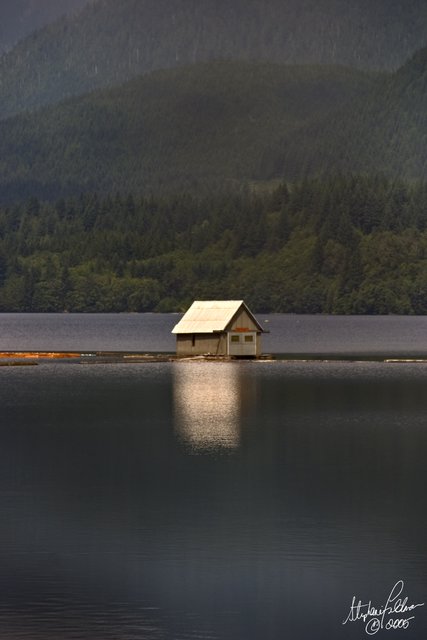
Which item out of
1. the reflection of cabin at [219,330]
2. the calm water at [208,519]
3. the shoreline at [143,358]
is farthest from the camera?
the shoreline at [143,358]

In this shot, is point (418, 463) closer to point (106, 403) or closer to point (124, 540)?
point (124, 540)

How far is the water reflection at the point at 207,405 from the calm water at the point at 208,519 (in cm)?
33

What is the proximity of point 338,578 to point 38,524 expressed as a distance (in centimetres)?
1285

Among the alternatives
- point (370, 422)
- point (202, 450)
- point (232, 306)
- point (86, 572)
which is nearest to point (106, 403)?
point (370, 422)

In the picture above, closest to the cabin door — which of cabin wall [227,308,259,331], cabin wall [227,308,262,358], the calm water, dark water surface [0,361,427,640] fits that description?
cabin wall [227,308,262,358]

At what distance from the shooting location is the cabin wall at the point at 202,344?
154750mm

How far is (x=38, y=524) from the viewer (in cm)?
4944

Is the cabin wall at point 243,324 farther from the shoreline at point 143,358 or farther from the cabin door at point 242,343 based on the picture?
the shoreline at point 143,358

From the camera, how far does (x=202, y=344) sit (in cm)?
15688

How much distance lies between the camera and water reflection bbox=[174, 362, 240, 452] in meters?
76.6

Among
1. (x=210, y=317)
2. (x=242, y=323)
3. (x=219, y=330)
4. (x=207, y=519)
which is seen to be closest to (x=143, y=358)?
(x=219, y=330)
